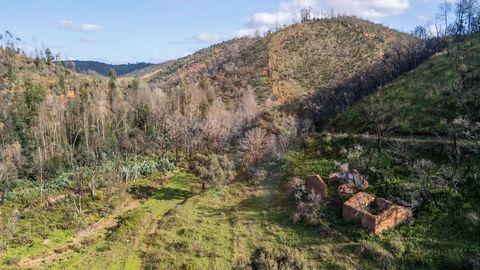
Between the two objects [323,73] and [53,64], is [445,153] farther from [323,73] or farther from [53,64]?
[53,64]

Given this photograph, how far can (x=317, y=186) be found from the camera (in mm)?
35719

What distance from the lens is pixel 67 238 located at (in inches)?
1298

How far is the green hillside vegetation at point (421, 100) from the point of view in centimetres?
4166

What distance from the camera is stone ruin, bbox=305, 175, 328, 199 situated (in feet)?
115

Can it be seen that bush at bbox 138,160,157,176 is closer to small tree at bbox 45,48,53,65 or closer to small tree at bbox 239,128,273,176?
small tree at bbox 239,128,273,176

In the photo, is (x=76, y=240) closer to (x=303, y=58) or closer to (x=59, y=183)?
(x=59, y=183)

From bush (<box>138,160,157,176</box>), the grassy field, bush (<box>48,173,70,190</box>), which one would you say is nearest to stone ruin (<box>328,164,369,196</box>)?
the grassy field

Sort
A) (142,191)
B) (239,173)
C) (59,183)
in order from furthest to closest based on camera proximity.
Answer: (239,173)
(59,183)
(142,191)

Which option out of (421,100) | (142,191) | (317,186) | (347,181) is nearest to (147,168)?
(142,191)

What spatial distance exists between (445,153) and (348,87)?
29635 mm

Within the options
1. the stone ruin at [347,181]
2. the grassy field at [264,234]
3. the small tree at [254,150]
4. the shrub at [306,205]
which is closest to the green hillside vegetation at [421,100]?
the grassy field at [264,234]

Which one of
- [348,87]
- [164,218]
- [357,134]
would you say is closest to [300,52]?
[348,87]

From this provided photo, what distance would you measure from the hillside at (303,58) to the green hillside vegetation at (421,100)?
960 inches

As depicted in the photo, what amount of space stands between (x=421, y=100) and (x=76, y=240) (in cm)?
3609
